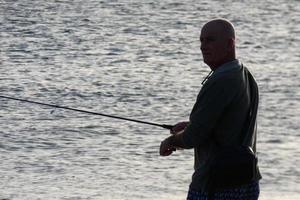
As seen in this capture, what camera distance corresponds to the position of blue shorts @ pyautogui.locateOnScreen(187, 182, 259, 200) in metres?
4.75

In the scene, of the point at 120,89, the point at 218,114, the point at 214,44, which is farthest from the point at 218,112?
the point at 120,89

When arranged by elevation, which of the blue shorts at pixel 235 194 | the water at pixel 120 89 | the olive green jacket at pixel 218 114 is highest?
the olive green jacket at pixel 218 114

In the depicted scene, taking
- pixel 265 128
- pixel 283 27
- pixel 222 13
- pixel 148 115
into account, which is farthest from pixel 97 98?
pixel 222 13

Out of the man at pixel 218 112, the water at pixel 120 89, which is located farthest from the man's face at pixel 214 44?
the water at pixel 120 89

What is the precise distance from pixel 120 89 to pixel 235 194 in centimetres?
716

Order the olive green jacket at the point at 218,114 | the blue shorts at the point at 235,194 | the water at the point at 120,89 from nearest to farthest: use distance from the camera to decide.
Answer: the olive green jacket at the point at 218,114, the blue shorts at the point at 235,194, the water at the point at 120,89

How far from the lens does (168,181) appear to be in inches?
320

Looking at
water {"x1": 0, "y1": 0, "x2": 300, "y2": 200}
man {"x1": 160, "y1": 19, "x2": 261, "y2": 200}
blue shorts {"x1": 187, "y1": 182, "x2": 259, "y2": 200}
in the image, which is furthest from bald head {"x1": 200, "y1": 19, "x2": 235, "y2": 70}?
water {"x1": 0, "y1": 0, "x2": 300, "y2": 200}

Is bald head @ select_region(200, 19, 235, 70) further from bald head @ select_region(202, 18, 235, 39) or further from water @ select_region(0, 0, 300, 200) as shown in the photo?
water @ select_region(0, 0, 300, 200)

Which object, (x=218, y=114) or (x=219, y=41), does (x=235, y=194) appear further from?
(x=219, y=41)

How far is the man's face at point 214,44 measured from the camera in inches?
184

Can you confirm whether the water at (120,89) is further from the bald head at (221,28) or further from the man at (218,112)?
the bald head at (221,28)

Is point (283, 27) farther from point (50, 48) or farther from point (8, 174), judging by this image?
point (8, 174)

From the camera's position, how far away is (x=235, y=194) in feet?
15.6
